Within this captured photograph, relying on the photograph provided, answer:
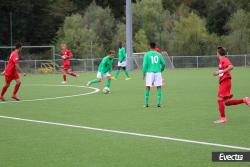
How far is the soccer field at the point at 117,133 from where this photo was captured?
9.76 metres

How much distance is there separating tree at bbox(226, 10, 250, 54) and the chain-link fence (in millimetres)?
7513

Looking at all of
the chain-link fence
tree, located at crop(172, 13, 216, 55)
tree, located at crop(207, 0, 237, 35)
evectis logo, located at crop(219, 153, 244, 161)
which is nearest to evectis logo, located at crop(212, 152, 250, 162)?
evectis logo, located at crop(219, 153, 244, 161)

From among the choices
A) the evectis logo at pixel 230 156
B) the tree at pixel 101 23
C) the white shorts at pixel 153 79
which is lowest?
the evectis logo at pixel 230 156

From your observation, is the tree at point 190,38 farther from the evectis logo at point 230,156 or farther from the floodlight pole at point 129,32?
the evectis logo at point 230,156

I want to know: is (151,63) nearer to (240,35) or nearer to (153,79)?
(153,79)

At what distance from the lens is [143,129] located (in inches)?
521

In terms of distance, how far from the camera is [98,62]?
2217 inches

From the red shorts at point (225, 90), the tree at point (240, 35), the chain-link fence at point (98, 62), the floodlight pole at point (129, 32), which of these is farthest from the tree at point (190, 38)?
the red shorts at point (225, 90)

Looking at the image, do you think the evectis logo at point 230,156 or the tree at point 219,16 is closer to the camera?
the evectis logo at point 230,156

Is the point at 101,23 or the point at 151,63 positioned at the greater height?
the point at 101,23

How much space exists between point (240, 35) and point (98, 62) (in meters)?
20.0

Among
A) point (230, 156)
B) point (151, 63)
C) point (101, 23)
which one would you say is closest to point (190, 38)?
point (101, 23)

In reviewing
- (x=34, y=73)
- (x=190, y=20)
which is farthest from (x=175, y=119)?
(x=190, y=20)

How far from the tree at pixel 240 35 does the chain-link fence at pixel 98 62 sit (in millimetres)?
7513
